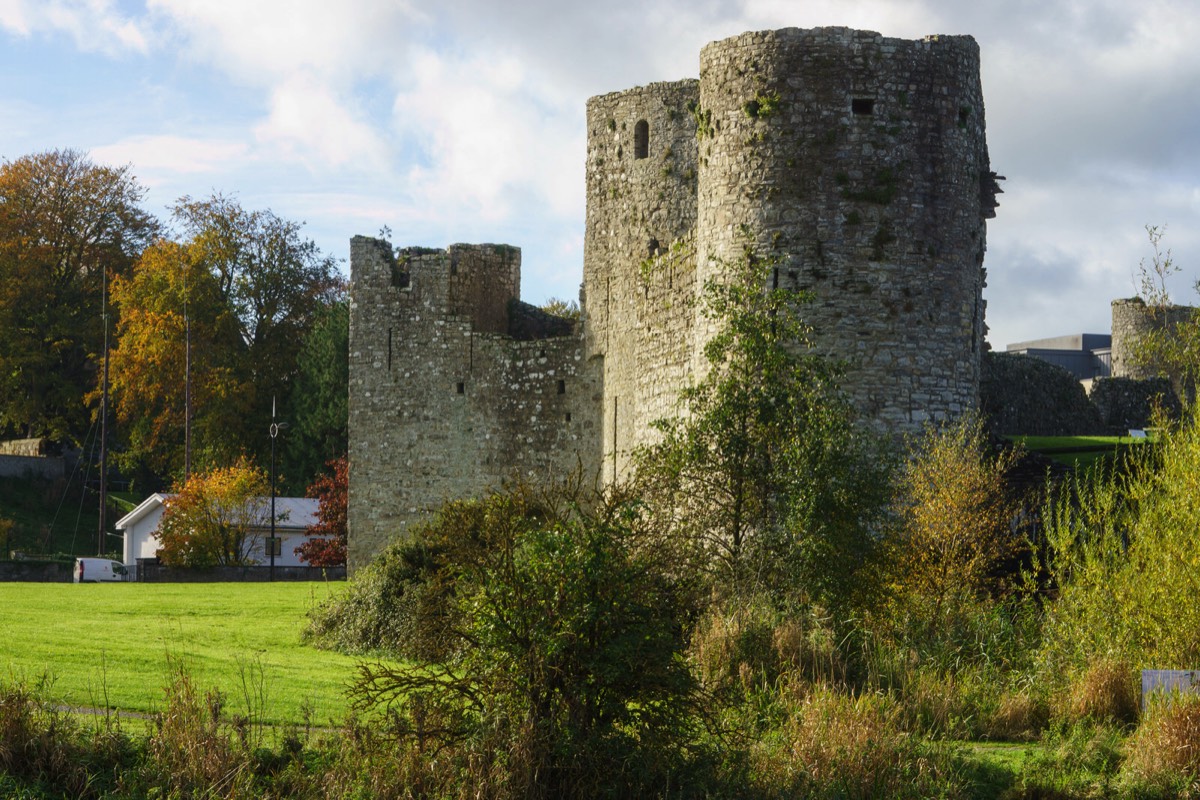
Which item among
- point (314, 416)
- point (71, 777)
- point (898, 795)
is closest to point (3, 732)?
point (71, 777)

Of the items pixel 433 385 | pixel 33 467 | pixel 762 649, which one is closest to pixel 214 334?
pixel 33 467

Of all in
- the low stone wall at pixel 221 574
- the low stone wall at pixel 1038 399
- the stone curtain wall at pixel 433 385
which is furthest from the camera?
the low stone wall at pixel 221 574

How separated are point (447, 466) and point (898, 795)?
1856 cm

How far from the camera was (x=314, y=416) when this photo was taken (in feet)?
165

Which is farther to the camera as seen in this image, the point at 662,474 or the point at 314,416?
the point at 314,416

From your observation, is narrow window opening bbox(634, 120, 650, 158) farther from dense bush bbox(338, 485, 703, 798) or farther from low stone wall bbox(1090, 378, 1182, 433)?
dense bush bbox(338, 485, 703, 798)

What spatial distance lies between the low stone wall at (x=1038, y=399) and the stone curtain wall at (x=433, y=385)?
8.17m

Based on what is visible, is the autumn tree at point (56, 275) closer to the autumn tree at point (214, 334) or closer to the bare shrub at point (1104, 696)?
the autumn tree at point (214, 334)

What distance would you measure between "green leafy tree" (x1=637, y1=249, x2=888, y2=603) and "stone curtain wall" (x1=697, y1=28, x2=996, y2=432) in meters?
1.24

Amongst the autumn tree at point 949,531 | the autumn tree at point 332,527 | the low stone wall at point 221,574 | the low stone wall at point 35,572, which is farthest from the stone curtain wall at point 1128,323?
the low stone wall at point 35,572

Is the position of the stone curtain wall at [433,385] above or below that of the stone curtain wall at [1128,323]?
below

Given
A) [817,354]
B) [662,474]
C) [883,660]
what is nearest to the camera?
[883,660]

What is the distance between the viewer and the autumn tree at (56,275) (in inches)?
2189

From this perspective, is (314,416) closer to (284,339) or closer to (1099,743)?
(284,339)
